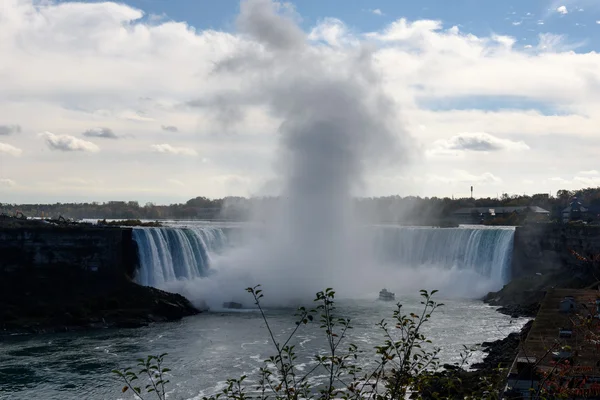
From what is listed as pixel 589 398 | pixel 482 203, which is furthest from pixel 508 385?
pixel 482 203

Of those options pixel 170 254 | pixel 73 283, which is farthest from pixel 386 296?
pixel 73 283

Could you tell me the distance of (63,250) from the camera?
125 feet

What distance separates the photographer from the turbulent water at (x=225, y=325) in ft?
73.9

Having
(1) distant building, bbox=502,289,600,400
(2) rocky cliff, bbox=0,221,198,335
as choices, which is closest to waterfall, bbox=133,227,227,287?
(2) rocky cliff, bbox=0,221,198,335

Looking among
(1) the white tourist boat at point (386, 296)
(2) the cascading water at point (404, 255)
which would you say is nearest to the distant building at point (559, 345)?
(1) the white tourist boat at point (386, 296)

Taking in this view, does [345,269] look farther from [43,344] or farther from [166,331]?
[43,344]

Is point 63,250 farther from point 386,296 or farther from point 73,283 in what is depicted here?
point 386,296

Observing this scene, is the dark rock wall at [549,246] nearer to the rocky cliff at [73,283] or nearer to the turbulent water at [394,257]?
the turbulent water at [394,257]

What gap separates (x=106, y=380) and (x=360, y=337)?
11.0 meters

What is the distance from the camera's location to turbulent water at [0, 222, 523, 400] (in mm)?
22516

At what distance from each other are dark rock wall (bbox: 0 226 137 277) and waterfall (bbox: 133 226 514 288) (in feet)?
6.84

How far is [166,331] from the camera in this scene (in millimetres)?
30844

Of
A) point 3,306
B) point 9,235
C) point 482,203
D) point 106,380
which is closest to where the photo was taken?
point 106,380

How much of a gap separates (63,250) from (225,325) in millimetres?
12478
